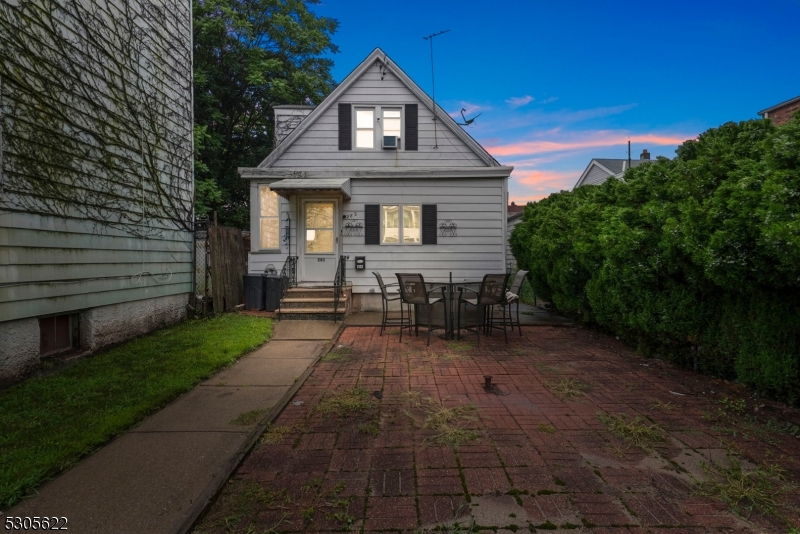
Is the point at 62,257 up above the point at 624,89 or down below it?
below

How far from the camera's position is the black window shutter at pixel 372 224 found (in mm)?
9664

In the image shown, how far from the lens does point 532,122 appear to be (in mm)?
17875

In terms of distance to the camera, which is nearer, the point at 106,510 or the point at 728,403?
the point at 106,510

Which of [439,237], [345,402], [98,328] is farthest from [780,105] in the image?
[98,328]

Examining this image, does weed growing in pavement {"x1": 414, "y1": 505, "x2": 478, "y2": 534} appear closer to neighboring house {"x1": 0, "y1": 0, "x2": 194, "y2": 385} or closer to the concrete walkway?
the concrete walkway

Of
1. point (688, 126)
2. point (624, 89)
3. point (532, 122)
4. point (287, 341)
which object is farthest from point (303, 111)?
point (688, 126)

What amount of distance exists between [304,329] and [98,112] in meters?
4.59

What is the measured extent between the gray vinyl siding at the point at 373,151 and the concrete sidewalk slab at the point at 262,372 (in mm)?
5997

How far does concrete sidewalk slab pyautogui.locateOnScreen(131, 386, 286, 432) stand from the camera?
3176mm

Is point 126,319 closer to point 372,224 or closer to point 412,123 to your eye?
point 372,224

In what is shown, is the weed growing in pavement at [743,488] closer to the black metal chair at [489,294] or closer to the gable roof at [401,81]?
the black metal chair at [489,294]

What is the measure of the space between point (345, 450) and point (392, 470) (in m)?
0.44

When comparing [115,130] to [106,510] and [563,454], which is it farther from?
[563,454]

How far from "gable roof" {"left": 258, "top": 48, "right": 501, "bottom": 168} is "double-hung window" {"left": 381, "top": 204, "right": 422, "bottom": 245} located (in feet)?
6.93
